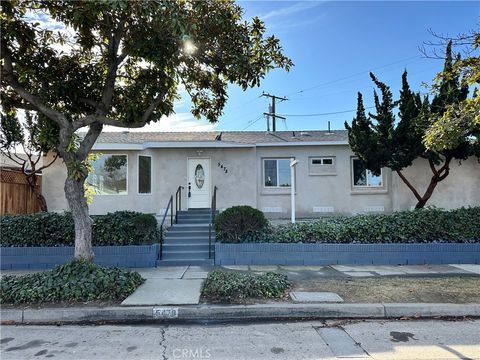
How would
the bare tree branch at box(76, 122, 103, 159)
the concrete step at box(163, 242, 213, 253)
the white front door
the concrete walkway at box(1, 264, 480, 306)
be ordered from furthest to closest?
1. the white front door
2. the concrete step at box(163, 242, 213, 253)
3. the bare tree branch at box(76, 122, 103, 159)
4. the concrete walkway at box(1, 264, 480, 306)

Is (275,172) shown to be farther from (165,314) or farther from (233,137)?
(165,314)

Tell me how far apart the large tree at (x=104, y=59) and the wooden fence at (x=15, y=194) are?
6838mm

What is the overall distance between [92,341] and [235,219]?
525 cm

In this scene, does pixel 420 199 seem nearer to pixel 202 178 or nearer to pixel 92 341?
pixel 202 178

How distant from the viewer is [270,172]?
15.1m

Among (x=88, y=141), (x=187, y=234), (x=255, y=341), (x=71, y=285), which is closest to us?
(x=255, y=341)

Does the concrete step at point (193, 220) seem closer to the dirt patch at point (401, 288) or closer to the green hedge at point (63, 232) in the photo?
the green hedge at point (63, 232)

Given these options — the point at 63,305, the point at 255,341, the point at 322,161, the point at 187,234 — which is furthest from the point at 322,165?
Answer: the point at 63,305

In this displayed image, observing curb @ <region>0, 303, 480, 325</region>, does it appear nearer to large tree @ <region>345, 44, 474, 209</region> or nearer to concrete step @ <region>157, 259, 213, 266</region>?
concrete step @ <region>157, 259, 213, 266</region>

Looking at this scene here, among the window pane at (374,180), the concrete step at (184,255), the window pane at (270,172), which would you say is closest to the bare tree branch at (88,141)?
the concrete step at (184,255)

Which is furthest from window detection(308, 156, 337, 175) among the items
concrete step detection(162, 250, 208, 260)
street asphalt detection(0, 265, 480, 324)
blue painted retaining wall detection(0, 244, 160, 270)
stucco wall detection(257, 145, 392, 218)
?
street asphalt detection(0, 265, 480, 324)

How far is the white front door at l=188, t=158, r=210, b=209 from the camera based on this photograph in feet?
47.7

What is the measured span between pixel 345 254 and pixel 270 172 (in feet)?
20.4

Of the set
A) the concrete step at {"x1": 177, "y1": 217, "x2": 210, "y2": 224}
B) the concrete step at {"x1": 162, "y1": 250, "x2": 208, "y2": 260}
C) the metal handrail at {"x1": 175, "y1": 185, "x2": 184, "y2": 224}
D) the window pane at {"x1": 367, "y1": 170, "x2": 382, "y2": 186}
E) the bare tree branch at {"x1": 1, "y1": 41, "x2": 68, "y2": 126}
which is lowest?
the concrete step at {"x1": 162, "y1": 250, "x2": 208, "y2": 260}
